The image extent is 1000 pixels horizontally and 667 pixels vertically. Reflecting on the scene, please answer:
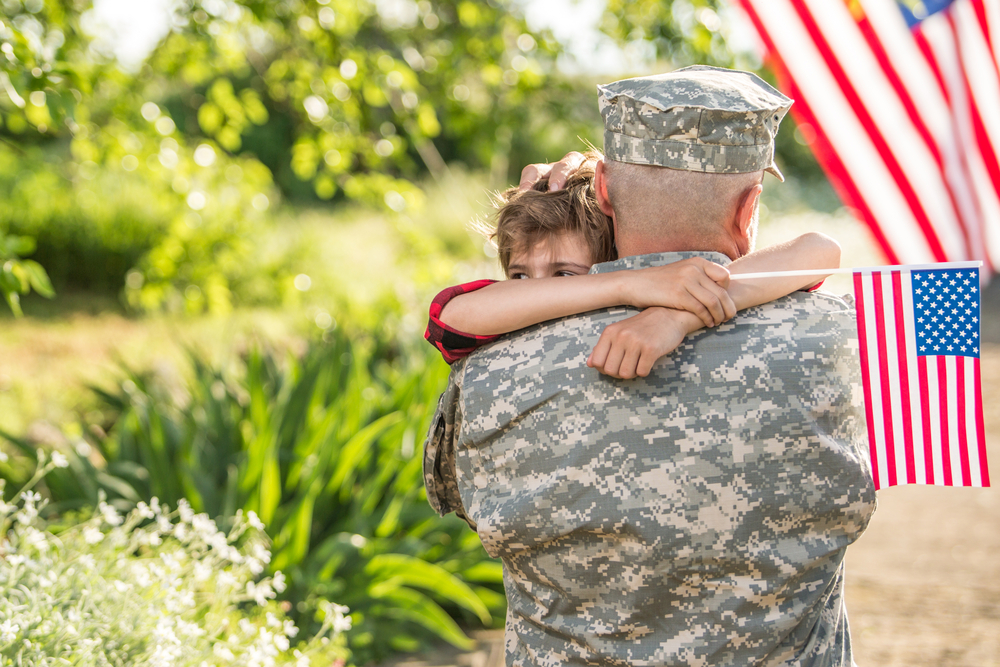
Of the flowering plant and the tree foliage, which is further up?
the tree foliage

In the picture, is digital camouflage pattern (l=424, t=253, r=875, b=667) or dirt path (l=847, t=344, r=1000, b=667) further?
dirt path (l=847, t=344, r=1000, b=667)

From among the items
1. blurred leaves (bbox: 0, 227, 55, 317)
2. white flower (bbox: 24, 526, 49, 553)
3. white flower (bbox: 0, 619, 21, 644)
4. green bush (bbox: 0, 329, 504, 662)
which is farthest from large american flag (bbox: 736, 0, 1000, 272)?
white flower (bbox: 0, 619, 21, 644)

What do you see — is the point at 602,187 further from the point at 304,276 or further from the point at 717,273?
the point at 304,276

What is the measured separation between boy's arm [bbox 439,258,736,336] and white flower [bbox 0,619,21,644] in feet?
3.56

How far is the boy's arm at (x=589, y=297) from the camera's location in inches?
53.3

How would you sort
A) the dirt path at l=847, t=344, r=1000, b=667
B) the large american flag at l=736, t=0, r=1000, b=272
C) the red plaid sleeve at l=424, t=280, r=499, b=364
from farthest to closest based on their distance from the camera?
1. the large american flag at l=736, t=0, r=1000, b=272
2. the dirt path at l=847, t=344, r=1000, b=667
3. the red plaid sleeve at l=424, t=280, r=499, b=364

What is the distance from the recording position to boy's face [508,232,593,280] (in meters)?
1.81

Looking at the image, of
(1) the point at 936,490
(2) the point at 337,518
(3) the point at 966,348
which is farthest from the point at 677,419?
(1) the point at 936,490

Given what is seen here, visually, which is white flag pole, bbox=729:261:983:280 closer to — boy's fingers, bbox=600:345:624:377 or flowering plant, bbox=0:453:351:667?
boy's fingers, bbox=600:345:624:377

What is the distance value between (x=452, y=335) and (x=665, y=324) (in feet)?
1.39

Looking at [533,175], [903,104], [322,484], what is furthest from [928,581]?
[533,175]

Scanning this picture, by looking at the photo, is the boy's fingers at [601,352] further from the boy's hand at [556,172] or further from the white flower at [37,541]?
the white flower at [37,541]

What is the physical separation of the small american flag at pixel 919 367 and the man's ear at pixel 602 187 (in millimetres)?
522

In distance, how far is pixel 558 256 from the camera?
182 centimetres
